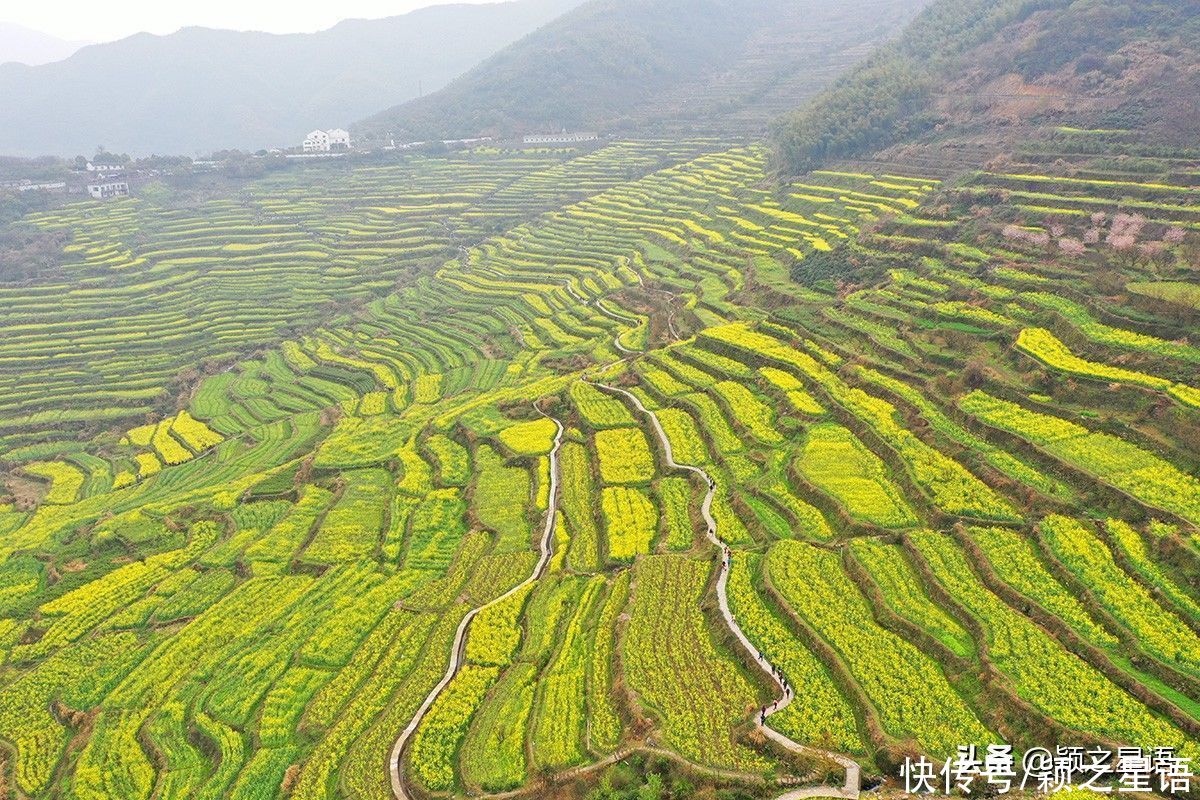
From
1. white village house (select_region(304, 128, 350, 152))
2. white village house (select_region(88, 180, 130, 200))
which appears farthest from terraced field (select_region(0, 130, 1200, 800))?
white village house (select_region(304, 128, 350, 152))

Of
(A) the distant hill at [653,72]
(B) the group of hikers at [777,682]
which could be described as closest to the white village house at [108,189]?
(A) the distant hill at [653,72]

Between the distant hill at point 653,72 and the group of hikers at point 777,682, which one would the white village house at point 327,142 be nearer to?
the distant hill at point 653,72

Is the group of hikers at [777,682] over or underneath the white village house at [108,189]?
underneath

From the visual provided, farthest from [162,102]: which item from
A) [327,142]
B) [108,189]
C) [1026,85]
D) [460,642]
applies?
[460,642]

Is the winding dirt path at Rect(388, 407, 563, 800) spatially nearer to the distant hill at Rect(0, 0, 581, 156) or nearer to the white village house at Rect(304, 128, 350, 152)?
the white village house at Rect(304, 128, 350, 152)

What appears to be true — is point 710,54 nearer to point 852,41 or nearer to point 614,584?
point 852,41

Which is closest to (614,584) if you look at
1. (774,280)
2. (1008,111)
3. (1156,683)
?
(1156,683)
